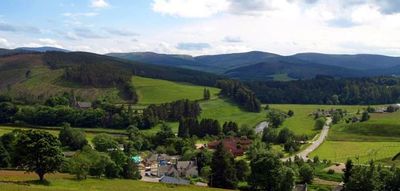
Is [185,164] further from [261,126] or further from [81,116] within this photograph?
[261,126]

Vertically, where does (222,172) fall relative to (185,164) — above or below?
above

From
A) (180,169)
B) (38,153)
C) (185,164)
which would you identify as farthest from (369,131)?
(38,153)

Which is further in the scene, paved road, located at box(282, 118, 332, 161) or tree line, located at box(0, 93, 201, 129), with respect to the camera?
tree line, located at box(0, 93, 201, 129)

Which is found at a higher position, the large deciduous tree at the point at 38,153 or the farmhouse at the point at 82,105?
the large deciduous tree at the point at 38,153

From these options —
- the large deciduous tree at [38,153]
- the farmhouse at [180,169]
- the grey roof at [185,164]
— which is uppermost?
the large deciduous tree at [38,153]

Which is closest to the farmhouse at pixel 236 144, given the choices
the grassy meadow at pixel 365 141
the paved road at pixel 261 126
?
the grassy meadow at pixel 365 141

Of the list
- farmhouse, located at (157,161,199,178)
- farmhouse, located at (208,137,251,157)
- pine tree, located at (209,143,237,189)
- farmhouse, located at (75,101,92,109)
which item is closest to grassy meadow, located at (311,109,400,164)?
farmhouse, located at (208,137,251,157)

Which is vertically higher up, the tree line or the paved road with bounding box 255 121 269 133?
the tree line

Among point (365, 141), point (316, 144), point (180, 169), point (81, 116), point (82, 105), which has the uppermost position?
point (82, 105)

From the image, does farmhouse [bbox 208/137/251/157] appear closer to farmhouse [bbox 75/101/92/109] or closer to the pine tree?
the pine tree

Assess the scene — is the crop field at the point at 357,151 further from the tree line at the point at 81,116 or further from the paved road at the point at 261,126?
the tree line at the point at 81,116
